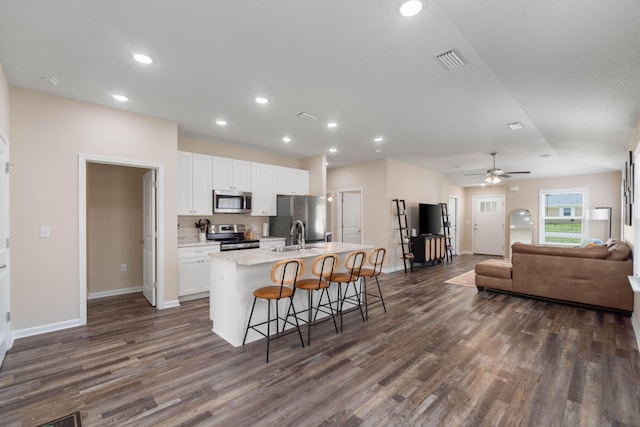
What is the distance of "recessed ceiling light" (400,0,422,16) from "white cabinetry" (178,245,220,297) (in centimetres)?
413

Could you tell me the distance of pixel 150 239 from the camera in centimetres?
447

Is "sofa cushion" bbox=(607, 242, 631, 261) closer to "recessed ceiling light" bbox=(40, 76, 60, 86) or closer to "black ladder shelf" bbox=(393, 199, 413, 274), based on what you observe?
"black ladder shelf" bbox=(393, 199, 413, 274)

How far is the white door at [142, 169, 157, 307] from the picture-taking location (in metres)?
4.29

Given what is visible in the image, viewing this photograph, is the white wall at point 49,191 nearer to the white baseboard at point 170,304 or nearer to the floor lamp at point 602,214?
the white baseboard at point 170,304

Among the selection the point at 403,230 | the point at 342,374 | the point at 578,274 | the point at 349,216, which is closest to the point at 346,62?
the point at 342,374

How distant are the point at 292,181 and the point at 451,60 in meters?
4.21

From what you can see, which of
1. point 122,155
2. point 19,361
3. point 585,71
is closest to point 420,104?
point 585,71

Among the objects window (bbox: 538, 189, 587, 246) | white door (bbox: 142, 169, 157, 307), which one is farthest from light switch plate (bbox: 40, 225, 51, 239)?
window (bbox: 538, 189, 587, 246)

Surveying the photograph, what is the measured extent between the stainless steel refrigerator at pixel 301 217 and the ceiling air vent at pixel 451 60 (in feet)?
12.1

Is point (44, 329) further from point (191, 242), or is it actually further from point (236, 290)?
point (236, 290)

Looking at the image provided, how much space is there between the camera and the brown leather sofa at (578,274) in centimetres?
406

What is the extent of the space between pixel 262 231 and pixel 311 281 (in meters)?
2.95

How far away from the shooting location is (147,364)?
2.67 m

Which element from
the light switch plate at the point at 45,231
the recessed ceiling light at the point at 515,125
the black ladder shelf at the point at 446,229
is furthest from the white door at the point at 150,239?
the black ladder shelf at the point at 446,229
